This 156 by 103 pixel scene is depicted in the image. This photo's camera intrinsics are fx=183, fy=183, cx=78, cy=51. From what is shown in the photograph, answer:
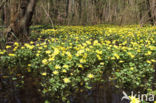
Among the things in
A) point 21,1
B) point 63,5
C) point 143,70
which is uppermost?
point 63,5

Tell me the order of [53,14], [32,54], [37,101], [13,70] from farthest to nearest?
1. [53,14]
2. [32,54]
3. [13,70]
4. [37,101]

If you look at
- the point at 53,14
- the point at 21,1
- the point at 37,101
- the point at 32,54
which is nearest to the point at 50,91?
the point at 37,101

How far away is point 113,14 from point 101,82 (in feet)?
68.0

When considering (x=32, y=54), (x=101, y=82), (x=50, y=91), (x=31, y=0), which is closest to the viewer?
(x=50, y=91)

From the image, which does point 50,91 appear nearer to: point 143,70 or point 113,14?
point 143,70

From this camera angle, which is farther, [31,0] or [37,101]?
[31,0]

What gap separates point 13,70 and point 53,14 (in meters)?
17.4

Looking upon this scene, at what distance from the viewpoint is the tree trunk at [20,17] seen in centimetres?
762

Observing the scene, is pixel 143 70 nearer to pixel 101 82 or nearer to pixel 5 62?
pixel 101 82

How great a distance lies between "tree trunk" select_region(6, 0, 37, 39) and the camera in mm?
7625

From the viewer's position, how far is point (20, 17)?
Answer: 8.05m

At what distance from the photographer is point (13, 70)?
4070 millimetres

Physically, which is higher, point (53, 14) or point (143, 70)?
point (53, 14)

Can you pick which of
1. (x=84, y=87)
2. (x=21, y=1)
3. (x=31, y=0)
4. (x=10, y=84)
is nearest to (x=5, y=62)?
(x=10, y=84)
